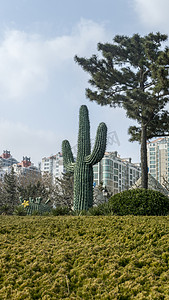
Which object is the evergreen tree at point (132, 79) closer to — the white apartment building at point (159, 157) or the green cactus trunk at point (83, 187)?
the green cactus trunk at point (83, 187)

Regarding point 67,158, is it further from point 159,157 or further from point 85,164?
point 159,157

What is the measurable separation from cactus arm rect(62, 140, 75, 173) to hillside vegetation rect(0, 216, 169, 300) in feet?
17.7

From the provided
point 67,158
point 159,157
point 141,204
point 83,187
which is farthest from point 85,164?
point 159,157

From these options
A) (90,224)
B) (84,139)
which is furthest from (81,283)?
(84,139)

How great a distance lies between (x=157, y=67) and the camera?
11.0m

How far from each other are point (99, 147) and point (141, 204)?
8.03ft

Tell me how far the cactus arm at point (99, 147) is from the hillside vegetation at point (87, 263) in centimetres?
446

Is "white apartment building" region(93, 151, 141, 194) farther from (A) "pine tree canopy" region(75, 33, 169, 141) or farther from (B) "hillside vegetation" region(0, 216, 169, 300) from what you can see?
(B) "hillside vegetation" region(0, 216, 169, 300)

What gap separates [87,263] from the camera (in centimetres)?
287

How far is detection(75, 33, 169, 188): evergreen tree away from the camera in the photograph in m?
12.0

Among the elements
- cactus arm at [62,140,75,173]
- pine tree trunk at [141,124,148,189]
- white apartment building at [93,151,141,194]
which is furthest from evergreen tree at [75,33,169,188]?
white apartment building at [93,151,141,194]

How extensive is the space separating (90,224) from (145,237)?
117 centimetres

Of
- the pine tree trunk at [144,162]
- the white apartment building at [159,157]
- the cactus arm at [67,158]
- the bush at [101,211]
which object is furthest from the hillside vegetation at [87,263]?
the white apartment building at [159,157]

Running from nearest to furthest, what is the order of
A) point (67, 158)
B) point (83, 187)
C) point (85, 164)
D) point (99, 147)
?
point (99, 147), point (83, 187), point (85, 164), point (67, 158)
